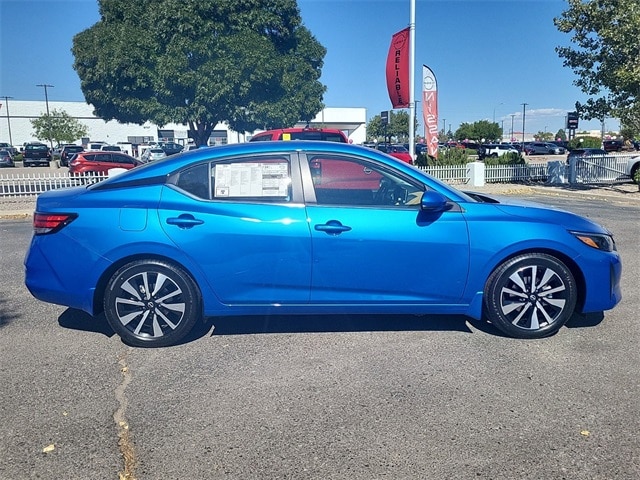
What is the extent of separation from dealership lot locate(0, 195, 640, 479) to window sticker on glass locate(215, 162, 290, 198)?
118 centimetres

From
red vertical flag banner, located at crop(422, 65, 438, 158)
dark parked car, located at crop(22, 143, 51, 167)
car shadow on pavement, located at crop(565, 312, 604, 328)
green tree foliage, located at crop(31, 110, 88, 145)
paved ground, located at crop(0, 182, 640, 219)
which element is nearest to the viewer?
car shadow on pavement, located at crop(565, 312, 604, 328)

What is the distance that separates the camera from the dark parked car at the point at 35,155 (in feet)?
128

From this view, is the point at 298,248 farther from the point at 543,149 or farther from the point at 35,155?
the point at 543,149

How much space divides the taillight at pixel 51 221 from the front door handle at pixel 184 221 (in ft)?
2.43

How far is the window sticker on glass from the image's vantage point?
404cm

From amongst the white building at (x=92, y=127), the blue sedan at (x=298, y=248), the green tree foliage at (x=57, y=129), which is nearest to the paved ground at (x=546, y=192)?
the blue sedan at (x=298, y=248)

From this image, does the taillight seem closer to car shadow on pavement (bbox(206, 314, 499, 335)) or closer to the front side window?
car shadow on pavement (bbox(206, 314, 499, 335))

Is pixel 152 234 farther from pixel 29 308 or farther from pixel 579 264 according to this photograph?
pixel 579 264

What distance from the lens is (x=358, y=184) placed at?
4.21 metres

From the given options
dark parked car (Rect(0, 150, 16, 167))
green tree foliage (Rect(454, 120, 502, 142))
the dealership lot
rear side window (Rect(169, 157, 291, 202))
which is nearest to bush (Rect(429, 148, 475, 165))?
the dealership lot

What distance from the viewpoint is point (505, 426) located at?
9.70ft

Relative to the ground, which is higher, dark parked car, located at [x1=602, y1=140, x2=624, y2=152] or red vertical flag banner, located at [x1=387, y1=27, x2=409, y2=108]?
red vertical flag banner, located at [x1=387, y1=27, x2=409, y2=108]

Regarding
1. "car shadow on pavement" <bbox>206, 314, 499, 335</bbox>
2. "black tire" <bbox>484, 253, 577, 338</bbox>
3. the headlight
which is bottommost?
"car shadow on pavement" <bbox>206, 314, 499, 335</bbox>

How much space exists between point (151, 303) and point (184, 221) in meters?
0.68
